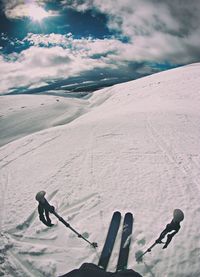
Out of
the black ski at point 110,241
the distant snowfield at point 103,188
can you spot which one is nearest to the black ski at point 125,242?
the distant snowfield at point 103,188

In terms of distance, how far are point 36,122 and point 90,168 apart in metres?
16.7

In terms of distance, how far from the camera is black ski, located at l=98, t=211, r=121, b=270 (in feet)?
23.1

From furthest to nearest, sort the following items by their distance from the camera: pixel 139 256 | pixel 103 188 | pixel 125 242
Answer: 1. pixel 103 188
2. pixel 125 242
3. pixel 139 256

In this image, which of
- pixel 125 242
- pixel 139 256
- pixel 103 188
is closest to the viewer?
pixel 139 256

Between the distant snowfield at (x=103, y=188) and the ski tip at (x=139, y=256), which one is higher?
the distant snowfield at (x=103, y=188)

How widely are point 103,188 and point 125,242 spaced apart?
324 cm

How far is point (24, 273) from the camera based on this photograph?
22.9ft

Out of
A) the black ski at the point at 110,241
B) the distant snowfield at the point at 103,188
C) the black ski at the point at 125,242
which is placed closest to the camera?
the black ski at the point at 125,242

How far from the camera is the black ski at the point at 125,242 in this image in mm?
6922

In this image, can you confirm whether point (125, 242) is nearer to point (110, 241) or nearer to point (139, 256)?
point (110, 241)

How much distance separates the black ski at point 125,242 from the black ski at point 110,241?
0.95 ft

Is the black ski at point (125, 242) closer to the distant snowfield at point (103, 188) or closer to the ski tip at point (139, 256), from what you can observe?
the distant snowfield at point (103, 188)

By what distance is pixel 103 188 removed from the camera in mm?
10555

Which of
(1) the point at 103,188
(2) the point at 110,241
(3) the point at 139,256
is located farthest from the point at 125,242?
(1) the point at 103,188
